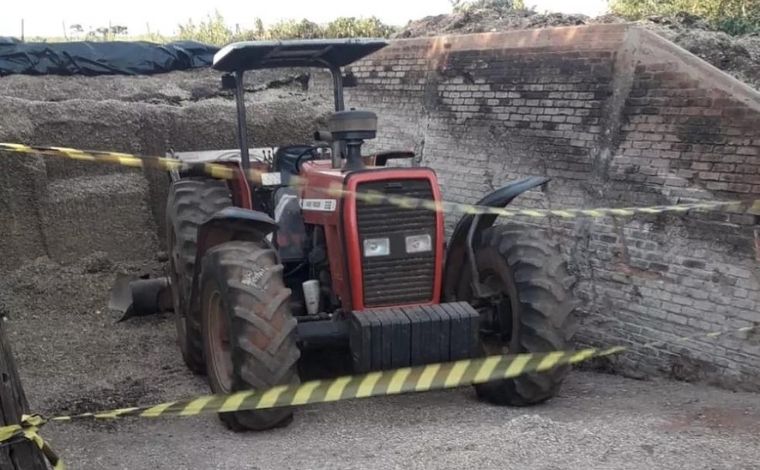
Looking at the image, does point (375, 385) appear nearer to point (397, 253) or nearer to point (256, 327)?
point (256, 327)

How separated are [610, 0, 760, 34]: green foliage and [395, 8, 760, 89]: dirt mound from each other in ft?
2.88

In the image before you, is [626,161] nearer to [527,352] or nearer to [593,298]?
[593,298]

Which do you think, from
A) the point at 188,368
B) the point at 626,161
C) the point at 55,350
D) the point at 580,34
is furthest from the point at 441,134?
the point at 55,350

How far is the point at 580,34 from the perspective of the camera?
21.4 feet

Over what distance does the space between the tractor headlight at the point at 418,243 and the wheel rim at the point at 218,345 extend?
4.04 feet

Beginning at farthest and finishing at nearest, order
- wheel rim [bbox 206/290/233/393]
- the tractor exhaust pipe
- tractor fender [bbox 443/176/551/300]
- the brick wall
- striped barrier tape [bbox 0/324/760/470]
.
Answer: the tractor exhaust pipe → tractor fender [bbox 443/176/551/300] → the brick wall → wheel rim [bbox 206/290/233/393] → striped barrier tape [bbox 0/324/760/470]

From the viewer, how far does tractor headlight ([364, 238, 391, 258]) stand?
16.4 ft

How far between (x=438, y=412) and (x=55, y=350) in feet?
10.7

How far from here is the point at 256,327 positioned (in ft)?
14.7

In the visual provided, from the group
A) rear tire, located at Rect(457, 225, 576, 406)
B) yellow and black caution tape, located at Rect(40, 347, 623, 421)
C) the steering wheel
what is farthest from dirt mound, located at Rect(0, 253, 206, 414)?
rear tire, located at Rect(457, 225, 576, 406)

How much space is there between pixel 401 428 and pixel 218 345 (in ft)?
4.45

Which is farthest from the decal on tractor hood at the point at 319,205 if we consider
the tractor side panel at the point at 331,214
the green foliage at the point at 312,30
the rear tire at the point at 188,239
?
the green foliage at the point at 312,30

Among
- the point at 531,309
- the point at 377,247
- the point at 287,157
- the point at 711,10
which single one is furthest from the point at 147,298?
the point at 711,10

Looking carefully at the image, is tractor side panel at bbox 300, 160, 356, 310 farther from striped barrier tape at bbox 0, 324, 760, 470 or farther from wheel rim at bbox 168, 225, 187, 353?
wheel rim at bbox 168, 225, 187, 353
